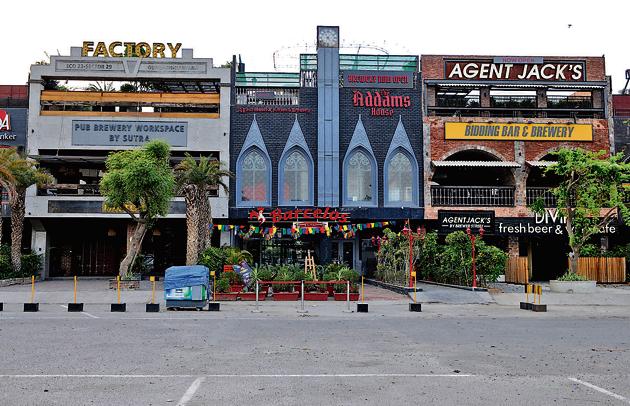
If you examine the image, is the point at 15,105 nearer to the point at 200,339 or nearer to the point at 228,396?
the point at 200,339

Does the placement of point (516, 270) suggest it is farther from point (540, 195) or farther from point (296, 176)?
point (296, 176)

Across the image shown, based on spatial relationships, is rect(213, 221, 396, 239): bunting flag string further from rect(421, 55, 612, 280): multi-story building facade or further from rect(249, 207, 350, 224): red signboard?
rect(421, 55, 612, 280): multi-story building facade

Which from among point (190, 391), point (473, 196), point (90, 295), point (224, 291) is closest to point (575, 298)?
point (473, 196)

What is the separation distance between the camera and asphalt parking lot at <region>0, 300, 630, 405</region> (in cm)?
830

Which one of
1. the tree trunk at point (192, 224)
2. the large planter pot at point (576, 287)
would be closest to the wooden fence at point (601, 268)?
the large planter pot at point (576, 287)

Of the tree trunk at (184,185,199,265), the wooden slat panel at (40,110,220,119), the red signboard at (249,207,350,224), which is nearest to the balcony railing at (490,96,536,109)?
the red signboard at (249,207,350,224)

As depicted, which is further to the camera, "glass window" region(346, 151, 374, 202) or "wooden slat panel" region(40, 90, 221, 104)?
"glass window" region(346, 151, 374, 202)

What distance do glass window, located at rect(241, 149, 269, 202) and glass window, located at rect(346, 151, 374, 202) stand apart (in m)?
4.74

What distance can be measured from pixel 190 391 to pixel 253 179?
2838 cm

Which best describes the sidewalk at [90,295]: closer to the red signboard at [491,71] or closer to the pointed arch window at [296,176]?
the pointed arch window at [296,176]

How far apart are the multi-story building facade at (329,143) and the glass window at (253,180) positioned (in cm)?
6

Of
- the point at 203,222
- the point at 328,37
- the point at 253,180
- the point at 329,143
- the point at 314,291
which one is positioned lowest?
the point at 314,291

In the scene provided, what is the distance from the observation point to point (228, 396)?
8.18 m

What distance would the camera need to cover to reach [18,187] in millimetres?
32719
